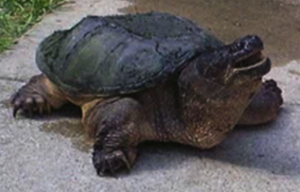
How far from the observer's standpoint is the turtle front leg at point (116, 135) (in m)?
2.93

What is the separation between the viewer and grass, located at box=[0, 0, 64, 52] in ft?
14.3

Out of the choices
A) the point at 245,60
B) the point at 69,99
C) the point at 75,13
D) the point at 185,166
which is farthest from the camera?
the point at 75,13

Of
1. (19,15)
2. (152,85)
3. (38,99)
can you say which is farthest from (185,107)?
(19,15)

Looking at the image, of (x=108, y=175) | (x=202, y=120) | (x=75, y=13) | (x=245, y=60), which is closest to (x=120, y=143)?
(x=108, y=175)

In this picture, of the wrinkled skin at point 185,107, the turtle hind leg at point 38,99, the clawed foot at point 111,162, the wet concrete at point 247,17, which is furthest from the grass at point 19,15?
the clawed foot at point 111,162

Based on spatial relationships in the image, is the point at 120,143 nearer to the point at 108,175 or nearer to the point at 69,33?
the point at 108,175

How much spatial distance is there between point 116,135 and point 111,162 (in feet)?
0.38

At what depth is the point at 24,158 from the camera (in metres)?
3.06

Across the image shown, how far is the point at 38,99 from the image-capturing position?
338 centimetres

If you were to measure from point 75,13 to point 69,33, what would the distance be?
140 centimetres

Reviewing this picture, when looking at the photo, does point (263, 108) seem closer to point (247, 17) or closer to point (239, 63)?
point (239, 63)

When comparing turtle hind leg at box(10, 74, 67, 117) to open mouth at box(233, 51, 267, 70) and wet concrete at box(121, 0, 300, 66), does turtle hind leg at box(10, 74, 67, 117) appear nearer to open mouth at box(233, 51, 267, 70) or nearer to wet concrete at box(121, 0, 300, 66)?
open mouth at box(233, 51, 267, 70)

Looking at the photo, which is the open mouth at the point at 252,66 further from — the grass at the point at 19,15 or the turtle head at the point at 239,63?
the grass at the point at 19,15

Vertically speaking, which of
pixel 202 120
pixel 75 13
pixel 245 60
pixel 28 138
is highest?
pixel 245 60
